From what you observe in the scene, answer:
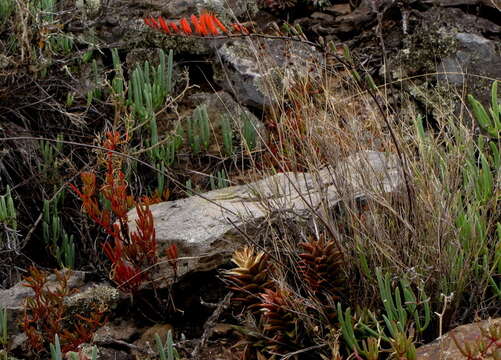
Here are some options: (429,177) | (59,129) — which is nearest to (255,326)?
(429,177)

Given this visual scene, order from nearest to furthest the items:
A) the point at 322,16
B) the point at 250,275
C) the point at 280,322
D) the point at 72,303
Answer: the point at 280,322 → the point at 250,275 → the point at 72,303 → the point at 322,16

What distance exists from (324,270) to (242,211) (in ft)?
2.51

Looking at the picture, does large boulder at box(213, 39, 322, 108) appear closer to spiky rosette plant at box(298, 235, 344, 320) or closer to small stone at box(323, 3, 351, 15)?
small stone at box(323, 3, 351, 15)

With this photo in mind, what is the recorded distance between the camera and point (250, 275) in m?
2.81

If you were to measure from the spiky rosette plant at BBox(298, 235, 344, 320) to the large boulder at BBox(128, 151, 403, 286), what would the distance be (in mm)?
221

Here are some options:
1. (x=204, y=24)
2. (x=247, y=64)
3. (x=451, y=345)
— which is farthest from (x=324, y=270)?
(x=247, y=64)

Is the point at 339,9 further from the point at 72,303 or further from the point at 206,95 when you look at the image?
the point at 72,303

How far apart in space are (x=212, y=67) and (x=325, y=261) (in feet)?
8.92

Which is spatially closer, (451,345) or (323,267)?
(451,345)

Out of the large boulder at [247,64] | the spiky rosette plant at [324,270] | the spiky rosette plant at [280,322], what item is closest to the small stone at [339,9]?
the large boulder at [247,64]

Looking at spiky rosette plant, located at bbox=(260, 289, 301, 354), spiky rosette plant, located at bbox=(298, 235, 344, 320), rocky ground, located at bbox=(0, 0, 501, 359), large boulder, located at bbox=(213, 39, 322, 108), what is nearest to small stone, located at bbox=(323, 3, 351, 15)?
rocky ground, located at bbox=(0, 0, 501, 359)

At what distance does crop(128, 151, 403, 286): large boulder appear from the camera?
296 centimetres

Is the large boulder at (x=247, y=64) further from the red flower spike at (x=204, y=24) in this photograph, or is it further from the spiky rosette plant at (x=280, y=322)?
the spiky rosette plant at (x=280, y=322)

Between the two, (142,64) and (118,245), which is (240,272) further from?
(142,64)
